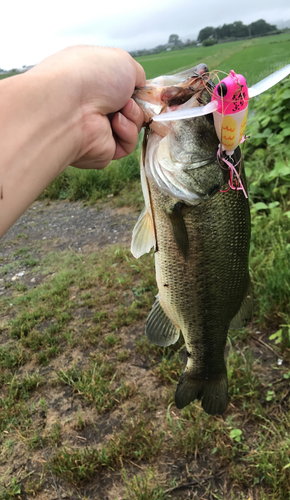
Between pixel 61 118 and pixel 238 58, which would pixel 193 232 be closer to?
pixel 61 118

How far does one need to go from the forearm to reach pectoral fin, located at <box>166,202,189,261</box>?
16.2 inches

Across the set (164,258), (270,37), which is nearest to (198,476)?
(164,258)

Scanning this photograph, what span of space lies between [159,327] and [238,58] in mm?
4595

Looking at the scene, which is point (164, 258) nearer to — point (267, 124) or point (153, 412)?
point (153, 412)

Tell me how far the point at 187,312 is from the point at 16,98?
96 cm

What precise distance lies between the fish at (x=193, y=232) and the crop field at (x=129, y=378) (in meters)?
0.82

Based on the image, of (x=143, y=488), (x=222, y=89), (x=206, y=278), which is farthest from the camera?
(x=143, y=488)

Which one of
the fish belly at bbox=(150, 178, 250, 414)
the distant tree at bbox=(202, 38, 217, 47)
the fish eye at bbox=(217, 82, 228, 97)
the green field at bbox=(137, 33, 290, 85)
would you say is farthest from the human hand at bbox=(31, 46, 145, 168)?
the distant tree at bbox=(202, 38, 217, 47)

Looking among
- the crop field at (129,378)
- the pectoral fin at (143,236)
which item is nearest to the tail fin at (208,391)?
the pectoral fin at (143,236)

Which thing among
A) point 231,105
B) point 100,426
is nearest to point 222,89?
point 231,105

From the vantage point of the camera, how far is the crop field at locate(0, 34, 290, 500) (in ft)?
6.57

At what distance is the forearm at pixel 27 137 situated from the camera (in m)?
0.93

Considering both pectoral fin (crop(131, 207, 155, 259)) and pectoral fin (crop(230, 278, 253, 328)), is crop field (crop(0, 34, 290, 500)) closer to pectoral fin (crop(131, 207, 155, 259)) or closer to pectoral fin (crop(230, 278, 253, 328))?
pectoral fin (crop(230, 278, 253, 328))

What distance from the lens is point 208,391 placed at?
149 cm
